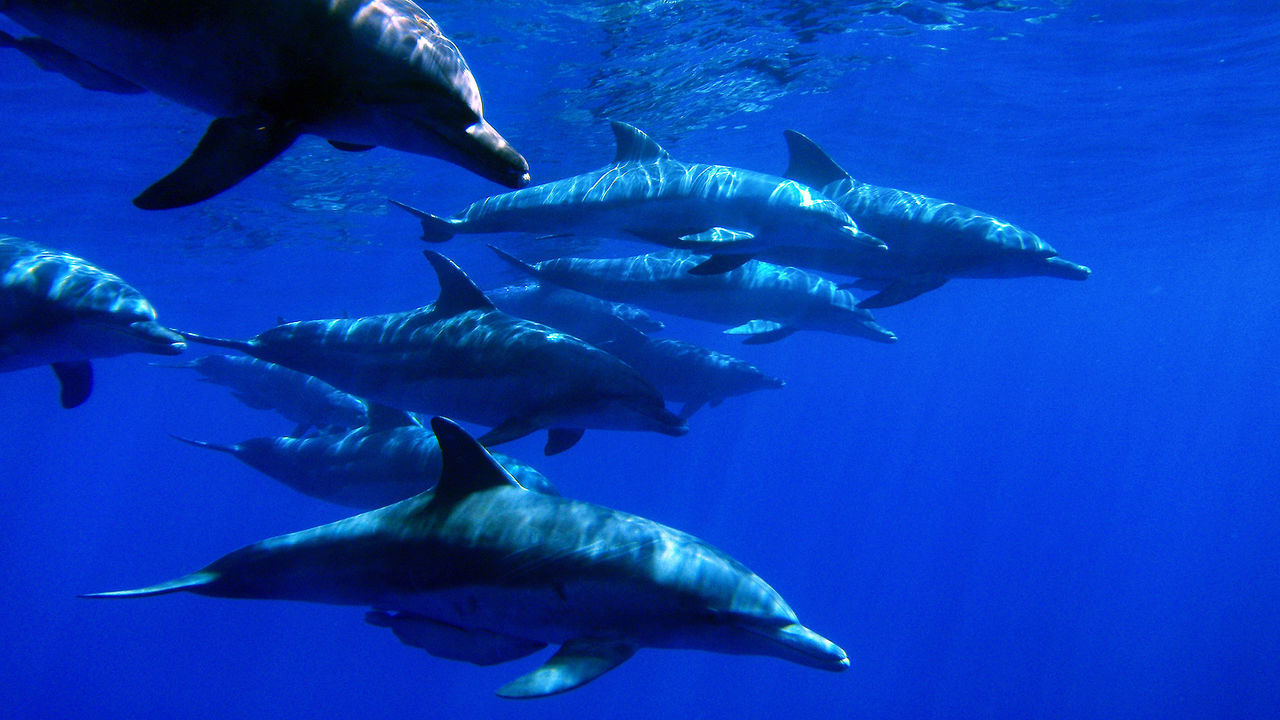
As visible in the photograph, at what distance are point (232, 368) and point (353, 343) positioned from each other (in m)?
8.22

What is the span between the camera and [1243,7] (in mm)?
13734

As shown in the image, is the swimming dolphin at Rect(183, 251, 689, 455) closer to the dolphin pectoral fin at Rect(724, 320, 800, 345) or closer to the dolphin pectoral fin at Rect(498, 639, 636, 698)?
the dolphin pectoral fin at Rect(498, 639, 636, 698)

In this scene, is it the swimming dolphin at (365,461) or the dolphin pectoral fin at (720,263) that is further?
the swimming dolphin at (365,461)

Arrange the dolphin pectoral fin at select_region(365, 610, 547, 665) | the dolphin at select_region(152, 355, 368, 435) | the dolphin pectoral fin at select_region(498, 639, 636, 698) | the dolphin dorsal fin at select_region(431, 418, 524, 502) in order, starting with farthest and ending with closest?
1. the dolphin at select_region(152, 355, 368, 435)
2. the dolphin pectoral fin at select_region(365, 610, 547, 665)
3. the dolphin dorsal fin at select_region(431, 418, 524, 502)
4. the dolphin pectoral fin at select_region(498, 639, 636, 698)

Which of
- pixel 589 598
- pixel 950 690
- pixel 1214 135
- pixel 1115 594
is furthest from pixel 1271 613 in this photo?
pixel 589 598

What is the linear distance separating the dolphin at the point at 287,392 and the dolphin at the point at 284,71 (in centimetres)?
825

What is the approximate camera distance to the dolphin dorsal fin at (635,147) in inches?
295

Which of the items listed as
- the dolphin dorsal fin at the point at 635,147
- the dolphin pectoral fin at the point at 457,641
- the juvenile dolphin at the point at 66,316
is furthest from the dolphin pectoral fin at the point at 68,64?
the dolphin dorsal fin at the point at 635,147

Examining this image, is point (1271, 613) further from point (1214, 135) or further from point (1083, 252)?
point (1214, 135)

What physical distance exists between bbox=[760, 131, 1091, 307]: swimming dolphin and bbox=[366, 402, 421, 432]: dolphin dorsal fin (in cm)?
425

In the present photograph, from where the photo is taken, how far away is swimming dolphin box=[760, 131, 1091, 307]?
24.5 ft

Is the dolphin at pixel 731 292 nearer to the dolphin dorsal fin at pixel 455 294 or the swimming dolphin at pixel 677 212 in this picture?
the swimming dolphin at pixel 677 212

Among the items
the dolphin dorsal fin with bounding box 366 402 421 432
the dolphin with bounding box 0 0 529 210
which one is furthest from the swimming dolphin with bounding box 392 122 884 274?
the dolphin with bounding box 0 0 529 210

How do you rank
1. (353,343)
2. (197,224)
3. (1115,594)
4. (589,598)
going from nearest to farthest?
(589,598)
(353,343)
(197,224)
(1115,594)
